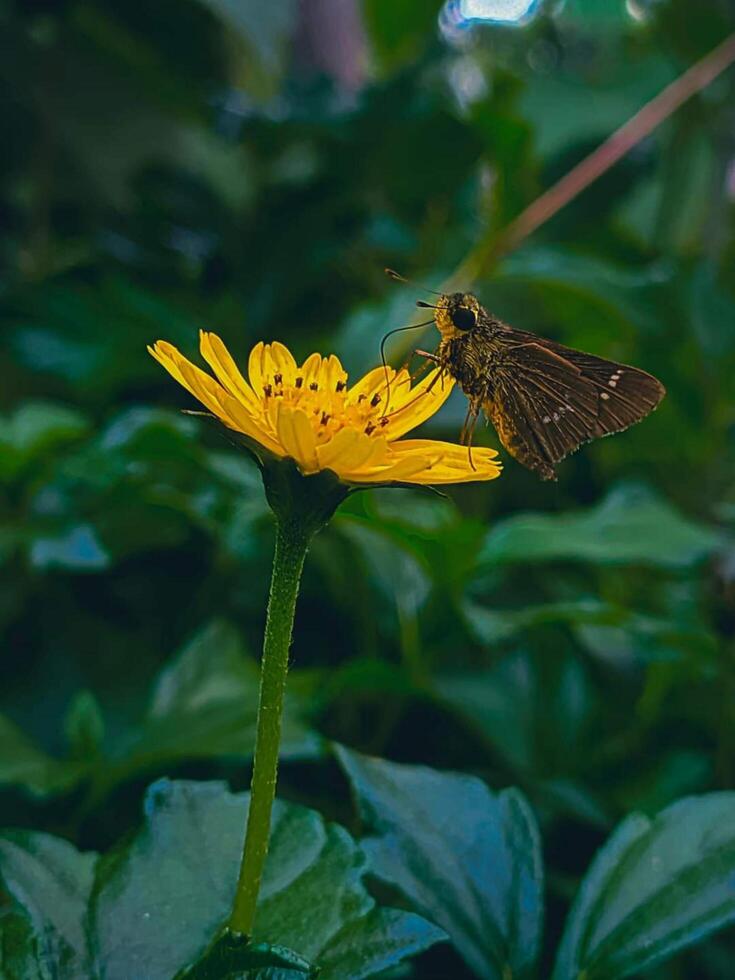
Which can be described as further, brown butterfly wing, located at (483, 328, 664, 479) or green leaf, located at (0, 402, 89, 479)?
green leaf, located at (0, 402, 89, 479)

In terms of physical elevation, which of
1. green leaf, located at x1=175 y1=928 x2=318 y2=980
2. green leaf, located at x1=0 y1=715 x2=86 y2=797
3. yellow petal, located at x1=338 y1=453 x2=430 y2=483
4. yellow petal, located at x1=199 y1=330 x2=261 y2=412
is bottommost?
green leaf, located at x1=175 y1=928 x2=318 y2=980

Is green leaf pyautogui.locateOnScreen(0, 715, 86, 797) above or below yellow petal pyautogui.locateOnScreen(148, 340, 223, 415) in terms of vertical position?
below

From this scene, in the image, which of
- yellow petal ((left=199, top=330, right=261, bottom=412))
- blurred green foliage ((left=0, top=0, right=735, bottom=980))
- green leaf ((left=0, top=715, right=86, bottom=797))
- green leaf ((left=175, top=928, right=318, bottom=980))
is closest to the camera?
green leaf ((left=175, top=928, right=318, bottom=980))

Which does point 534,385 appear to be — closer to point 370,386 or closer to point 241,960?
point 370,386

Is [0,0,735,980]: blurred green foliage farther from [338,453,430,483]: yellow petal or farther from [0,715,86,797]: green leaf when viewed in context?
[338,453,430,483]: yellow petal

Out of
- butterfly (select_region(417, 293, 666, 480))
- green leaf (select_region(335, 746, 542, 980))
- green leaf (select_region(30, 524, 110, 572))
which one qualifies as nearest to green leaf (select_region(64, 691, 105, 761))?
green leaf (select_region(30, 524, 110, 572))

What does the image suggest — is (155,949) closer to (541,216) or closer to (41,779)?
(41,779)

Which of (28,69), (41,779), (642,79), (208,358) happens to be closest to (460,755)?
(41,779)

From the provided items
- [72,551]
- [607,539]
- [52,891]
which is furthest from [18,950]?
[607,539]
